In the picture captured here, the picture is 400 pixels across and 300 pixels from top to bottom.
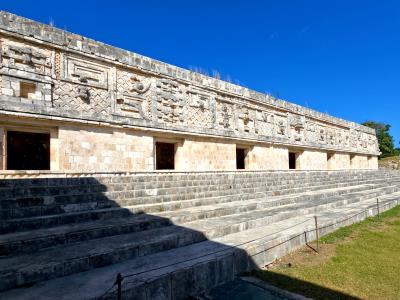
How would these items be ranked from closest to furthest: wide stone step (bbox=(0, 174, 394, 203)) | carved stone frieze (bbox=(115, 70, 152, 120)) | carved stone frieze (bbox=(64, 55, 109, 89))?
wide stone step (bbox=(0, 174, 394, 203))
carved stone frieze (bbox=(64, 55, 109, 89))
carved stone frieze (bbox=(115, 70, 152, 120))

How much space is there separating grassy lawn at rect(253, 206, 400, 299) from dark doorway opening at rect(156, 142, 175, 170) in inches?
397

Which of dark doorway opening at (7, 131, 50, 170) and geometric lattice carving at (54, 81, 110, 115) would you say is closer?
geometric lattice carving at (54, 81, 110, 115)

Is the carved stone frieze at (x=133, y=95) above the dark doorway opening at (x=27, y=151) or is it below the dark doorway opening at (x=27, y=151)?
above

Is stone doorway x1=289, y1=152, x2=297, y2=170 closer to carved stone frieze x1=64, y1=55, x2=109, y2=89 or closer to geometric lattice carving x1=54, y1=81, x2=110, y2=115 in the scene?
geometric lattice carving x1=54, y1=81, x2=110, y2=115

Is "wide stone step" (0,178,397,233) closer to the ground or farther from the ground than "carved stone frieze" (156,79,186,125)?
closer to the ground

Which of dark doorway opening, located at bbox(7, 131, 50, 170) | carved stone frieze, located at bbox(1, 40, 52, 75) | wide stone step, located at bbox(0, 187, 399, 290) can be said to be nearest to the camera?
wide stone step, located at bbox(0, 187, 399, 290)

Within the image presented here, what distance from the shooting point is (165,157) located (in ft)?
48.9

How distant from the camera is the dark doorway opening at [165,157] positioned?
1461 cm

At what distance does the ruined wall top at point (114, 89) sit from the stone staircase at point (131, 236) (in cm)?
302

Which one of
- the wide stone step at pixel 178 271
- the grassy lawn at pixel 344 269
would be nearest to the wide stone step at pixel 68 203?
the wide stone step at pixel 178 271

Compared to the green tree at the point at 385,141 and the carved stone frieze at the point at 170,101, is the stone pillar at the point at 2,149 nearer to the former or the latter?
the carved stone frieze at the point at 170,101

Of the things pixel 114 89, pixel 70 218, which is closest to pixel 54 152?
pixel 114 89

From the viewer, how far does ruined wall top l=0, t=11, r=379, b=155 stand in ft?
23.7

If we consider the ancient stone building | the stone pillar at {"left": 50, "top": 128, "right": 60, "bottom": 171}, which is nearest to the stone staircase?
the stone pillar at {"left": 50, "top": 128, "right": 60, "bottom": 171}
